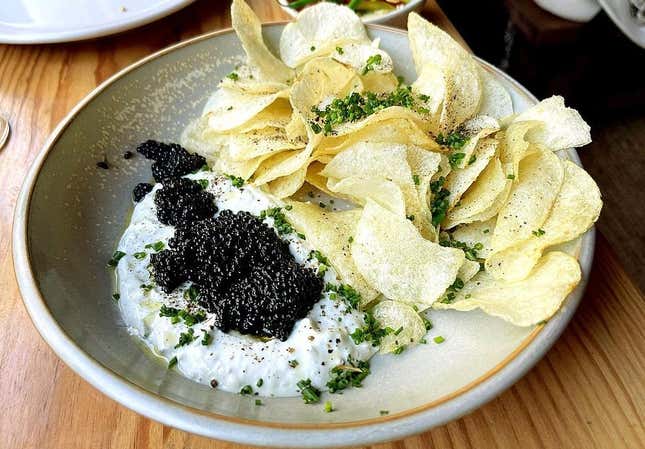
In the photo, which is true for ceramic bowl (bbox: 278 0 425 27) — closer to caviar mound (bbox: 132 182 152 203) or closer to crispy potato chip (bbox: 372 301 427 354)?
caviar mound (bbox: 132 182 152 203)

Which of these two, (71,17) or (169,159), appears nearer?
(169,159)

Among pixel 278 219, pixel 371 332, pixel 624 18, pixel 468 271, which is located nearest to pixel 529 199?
pixel 468 271

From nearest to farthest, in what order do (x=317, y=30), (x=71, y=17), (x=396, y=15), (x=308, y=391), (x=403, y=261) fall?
(x=308, y=391)
(x=403, y=261)
(x=317, y=30)
(x=396, y=15)
(x=71, y=17)

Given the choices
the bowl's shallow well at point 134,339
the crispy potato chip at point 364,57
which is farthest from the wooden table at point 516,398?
the crispy potato chip at point 364,57

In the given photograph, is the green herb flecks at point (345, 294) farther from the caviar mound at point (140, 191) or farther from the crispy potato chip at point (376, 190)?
the caviar mound at point (140, 191)

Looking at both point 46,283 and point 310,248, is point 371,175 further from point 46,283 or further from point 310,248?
point 46,283

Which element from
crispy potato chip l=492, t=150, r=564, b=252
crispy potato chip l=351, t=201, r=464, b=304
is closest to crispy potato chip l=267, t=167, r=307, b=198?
crispy potato chip l=351, t=201, r=464, b=304

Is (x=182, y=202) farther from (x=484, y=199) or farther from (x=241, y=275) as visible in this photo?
(x=484, y=199)
